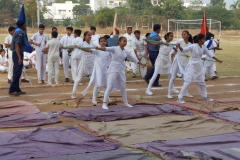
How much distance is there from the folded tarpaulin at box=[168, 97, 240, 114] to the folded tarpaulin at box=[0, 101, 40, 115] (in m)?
3.10

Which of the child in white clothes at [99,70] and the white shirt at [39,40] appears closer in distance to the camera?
the child in white clothes at [99,70]

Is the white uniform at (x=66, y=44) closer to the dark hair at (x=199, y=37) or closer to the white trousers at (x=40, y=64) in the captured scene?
the white trousers at (x=40, y=64)

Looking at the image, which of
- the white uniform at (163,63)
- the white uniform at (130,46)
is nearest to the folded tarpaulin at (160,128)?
the white uniform at (163,63)

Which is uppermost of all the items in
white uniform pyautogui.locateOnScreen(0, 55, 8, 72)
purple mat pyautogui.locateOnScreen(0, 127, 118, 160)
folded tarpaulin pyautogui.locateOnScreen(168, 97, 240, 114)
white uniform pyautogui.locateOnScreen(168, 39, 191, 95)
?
white uniform pyautogui.locateOnScreen(168, 39, 191, 95)

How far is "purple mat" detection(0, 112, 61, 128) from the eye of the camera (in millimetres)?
8000

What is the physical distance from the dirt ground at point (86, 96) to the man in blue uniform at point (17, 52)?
27cm

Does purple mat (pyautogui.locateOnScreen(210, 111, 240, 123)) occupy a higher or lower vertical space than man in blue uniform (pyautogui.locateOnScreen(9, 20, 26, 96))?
lower

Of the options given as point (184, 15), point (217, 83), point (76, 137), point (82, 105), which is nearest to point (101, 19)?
point (184, 15)

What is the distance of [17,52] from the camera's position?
10.7m

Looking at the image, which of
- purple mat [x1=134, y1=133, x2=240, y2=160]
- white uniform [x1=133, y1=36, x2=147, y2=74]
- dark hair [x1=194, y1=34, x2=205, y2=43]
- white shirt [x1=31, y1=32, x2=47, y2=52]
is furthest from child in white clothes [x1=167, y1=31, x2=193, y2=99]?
white shirt [x1=31, y1=32, x2=47, y2=52]

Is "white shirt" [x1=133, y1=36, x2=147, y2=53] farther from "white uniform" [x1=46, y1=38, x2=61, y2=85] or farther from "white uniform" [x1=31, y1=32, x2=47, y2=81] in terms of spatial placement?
"white uniform" [x1=31, y1=32, x2=47, y2=81]

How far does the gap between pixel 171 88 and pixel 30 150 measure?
5.51 m

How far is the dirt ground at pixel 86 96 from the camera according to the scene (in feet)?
32.3

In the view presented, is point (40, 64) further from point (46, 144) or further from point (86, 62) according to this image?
point (46, 144)
